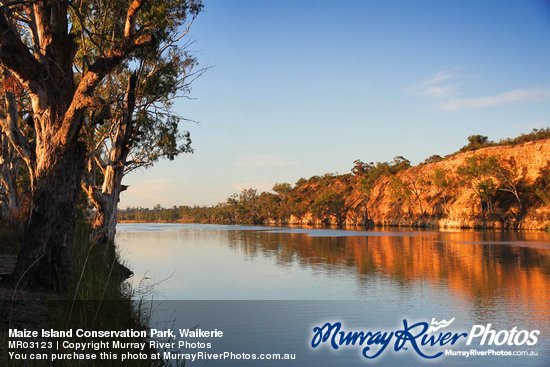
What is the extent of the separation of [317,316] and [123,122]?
9718 mm

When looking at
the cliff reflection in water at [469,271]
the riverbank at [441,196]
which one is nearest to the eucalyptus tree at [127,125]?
the cliff reflection in water at [469,271]

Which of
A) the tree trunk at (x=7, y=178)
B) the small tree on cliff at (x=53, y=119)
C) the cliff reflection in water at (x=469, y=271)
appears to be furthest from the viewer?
the tree trunk at (x=7, y=178)

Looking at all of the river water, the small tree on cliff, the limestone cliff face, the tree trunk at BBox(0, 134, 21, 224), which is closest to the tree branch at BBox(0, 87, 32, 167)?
the small tree on cliff

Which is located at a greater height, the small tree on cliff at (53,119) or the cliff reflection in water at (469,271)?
the small tree on cliff at (53,119)

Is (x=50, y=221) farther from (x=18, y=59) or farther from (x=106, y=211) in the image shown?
(x=106, y=211)

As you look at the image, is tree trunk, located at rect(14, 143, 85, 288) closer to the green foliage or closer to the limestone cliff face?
the limestone cliff face

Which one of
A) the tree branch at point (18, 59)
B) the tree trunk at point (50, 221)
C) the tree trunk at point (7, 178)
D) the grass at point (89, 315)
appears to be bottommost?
the grass at point (89, 315)

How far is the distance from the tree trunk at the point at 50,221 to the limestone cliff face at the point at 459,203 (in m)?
60.3

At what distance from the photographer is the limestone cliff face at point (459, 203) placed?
60812 millimetres

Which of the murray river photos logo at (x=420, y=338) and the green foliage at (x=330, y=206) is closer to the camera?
the murray river photos logo at (x=420, y=338)

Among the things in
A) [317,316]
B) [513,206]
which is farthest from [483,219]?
[317,316]

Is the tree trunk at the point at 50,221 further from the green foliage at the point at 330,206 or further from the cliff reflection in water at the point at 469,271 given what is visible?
the green foliage at the point at 330,206

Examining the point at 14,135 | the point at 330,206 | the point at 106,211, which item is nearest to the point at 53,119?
the point at 14,135

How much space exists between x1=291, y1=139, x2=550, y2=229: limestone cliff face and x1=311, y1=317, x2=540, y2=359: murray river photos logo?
54.6 m
